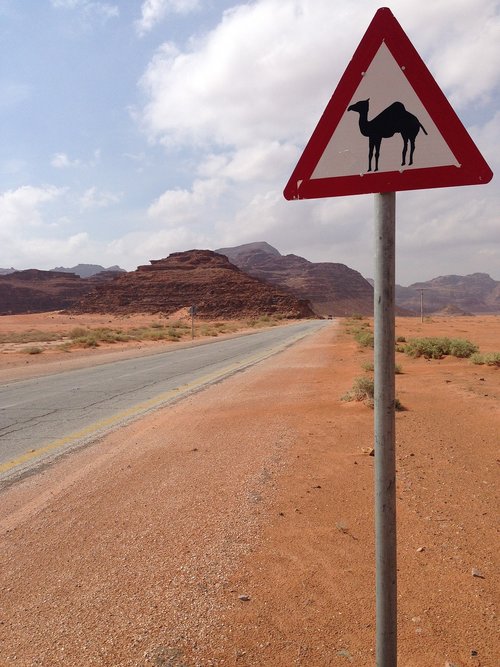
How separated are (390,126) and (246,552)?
8.37 feet

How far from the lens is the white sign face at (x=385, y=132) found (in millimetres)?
1644

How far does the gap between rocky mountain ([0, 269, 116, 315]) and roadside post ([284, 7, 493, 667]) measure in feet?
405

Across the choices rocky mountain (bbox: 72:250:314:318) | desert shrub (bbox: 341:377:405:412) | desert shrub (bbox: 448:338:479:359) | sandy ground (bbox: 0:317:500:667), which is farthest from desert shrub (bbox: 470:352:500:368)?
rocky mountain (bbox: 72:250:314:318)

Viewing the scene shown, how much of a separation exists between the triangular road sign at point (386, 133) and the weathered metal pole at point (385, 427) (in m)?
0.14

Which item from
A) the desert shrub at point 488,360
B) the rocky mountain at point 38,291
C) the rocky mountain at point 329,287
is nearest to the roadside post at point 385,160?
the desert shrub at point 488,360

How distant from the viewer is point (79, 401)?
9.20 metres

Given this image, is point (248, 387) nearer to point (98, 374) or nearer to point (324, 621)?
point (98, 374)

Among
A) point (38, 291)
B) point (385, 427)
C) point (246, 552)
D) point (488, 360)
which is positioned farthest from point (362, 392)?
point (38, 291)

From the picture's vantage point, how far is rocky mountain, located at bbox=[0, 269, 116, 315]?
118 metres

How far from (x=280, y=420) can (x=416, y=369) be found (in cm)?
672

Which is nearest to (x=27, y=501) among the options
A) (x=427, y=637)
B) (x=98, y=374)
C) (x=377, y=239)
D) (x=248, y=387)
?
(x=427, y=637)

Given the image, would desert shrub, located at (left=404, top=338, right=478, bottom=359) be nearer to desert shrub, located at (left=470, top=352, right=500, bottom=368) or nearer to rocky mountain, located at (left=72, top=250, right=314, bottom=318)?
desert shrub, located at (left=470, top=352, right=500, bottom=368)

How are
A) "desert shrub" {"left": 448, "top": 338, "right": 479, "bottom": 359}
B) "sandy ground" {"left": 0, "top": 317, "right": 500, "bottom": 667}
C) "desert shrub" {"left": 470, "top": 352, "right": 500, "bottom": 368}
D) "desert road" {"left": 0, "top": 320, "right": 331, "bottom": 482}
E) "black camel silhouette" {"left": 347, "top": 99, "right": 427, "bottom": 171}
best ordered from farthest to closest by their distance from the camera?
"desert shrub" {"left": 448, "top": 338, "right": 479, "bottom": 359} < "desert shrub" {"left": 470, "top": 352, "right": 500, "bottom": 368} < "desert road" {"left": 0, "top": 320, "right": 331, "bottom": 482} < "sandy ground" {"left": 0, "top": 317, "right": 500, "bottom": 667} < "black camel silhouette" {"left": 347, "top": 99, "right": 427, "bottom": 171}

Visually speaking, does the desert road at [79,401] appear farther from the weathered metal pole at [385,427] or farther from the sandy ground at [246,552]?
the weathered metal pole at [385,427]
